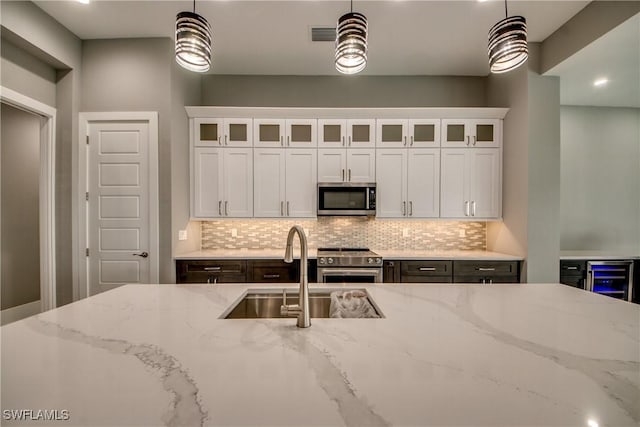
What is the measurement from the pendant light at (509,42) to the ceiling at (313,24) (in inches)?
57.9

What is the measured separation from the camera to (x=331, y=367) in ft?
2.76

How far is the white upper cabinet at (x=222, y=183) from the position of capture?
11.6 ft

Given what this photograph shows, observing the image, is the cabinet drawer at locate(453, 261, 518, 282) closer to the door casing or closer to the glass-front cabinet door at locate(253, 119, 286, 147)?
the glass-front cabinet door at locate(253, 119, 286, 147)

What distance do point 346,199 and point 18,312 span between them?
4.26 metres

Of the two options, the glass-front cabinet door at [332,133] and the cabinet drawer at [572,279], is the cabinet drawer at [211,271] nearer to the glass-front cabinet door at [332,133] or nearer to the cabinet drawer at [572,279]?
the glass-front cabinet door at [332,133]

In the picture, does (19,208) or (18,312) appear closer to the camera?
(18,312)

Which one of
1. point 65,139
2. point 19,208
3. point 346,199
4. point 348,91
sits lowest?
point 19,208

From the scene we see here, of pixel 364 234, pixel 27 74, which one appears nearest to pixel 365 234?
pixel 364 234

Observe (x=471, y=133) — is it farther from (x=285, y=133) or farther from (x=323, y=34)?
(x=285, y=133)

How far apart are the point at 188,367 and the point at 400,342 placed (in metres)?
0.64

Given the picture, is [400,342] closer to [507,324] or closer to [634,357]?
[507,324]

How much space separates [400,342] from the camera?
1.00 m

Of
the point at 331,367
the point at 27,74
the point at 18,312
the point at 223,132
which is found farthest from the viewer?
the point at 18,312

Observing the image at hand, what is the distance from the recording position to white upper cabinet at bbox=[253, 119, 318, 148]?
3.56 metres
